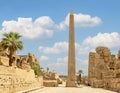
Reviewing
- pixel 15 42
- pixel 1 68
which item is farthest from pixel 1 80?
pixel 15 42

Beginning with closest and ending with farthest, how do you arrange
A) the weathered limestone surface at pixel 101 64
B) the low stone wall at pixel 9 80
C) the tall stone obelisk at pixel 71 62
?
the low stone wall at pixel 9 80 → the tall stone obelisk at pixel 71 62 → the weathered limestone surface at pixel 101 64

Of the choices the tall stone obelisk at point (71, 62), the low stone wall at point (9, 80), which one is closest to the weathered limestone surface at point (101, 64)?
the tall stone obelisk at point (71, 62)

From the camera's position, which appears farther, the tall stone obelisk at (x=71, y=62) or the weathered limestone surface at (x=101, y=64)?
the weathered limestone surface at (x=101, y=64)

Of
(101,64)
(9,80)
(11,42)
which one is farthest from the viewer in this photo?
(101,64)

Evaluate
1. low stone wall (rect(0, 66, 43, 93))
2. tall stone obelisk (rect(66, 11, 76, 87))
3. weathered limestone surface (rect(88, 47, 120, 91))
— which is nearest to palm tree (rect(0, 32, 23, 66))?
low stone wall (rect(0, 66, 43, 93))

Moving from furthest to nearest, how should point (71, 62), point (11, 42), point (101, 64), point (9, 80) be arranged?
1. point (101, 64)
2. point (71, 62)
3. point (11, 42)
4. point (9, 80)

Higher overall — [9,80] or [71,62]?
[71,62]

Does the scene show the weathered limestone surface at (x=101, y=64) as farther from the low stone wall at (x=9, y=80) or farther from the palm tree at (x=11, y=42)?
the low stone wall at (x=9, y=80)

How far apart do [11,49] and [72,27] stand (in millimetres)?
18959

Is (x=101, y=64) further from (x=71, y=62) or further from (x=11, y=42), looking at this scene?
(x=11, y=42)

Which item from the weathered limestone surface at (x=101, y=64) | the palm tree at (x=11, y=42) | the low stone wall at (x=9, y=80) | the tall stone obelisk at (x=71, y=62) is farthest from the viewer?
the weathered limestone surface at (x=101, y=64)

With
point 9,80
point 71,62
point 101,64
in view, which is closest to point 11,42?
point 9,80

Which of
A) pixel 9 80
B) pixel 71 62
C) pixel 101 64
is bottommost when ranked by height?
pixel 9 80

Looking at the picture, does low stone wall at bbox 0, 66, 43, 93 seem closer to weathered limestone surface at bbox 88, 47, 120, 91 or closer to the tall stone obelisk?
the tall stone obelisk
